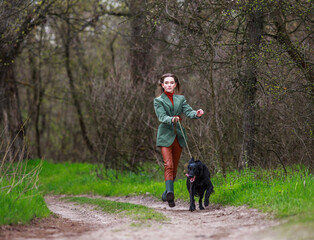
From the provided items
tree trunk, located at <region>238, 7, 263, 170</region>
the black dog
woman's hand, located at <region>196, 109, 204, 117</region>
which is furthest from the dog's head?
tree trunk, located at <region>238, 7, 263, 170</region>

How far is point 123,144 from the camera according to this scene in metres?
12.6

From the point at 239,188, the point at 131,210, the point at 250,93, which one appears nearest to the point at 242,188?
the point at 239,188

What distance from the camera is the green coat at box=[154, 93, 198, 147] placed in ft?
24.3

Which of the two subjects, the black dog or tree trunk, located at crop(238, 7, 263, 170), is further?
tree trunk, located at crop(238, 7, 263, 170)

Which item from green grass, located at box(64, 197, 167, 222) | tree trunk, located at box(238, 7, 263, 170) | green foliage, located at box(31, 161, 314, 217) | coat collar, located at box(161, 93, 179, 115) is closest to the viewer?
green foliage, located at box(31, 161, 314, 217)

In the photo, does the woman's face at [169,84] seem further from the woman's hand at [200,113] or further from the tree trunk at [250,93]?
the tree trunk at [250,93]

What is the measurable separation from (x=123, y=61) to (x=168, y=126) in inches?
283

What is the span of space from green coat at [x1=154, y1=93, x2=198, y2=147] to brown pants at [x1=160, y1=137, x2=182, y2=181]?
9cm

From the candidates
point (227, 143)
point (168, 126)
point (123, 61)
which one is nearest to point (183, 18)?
point (168, 126)

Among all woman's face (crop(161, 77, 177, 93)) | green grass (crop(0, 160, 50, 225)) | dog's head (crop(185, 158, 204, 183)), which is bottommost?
green grass (crop(0, 160, 50, 225))

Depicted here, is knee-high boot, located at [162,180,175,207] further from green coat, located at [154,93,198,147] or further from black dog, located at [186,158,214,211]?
green coat, located at [154,93,198,147]

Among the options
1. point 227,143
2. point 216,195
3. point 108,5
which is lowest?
point 216,195

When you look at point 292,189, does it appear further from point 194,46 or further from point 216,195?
point 194,46

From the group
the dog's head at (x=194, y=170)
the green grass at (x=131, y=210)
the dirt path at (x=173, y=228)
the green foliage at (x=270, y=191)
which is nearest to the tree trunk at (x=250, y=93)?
the green foliage at (x=270, y=191)
